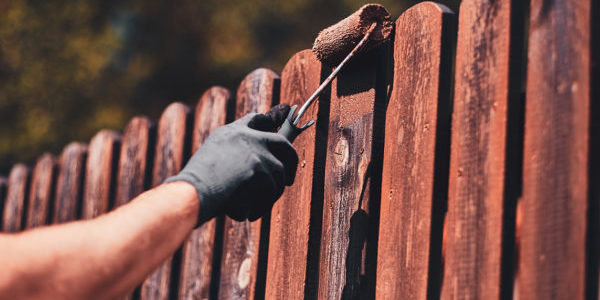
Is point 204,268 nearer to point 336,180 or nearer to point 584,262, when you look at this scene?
point 336,180

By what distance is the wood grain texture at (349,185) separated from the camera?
1688 mm

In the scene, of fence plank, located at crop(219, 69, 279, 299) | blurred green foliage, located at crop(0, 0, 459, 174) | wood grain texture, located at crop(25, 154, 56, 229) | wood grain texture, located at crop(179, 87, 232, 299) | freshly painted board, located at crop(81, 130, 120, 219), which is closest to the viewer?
fence plank, located at crop(219, 69, 279, 299)

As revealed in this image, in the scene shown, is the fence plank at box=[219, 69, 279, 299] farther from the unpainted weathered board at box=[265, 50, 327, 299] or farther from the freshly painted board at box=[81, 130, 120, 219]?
the freshly painted board at box=[81, 130, 120, 219]

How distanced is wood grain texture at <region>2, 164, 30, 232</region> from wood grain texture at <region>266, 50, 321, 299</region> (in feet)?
7.97

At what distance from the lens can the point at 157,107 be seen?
32.9 ft

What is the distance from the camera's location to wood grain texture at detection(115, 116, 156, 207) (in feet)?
9.27

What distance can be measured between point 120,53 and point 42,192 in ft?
22.0

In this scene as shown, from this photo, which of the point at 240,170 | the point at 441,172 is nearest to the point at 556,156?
the point at 441,172

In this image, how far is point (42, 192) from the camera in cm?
366

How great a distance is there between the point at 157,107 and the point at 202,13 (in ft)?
5.59

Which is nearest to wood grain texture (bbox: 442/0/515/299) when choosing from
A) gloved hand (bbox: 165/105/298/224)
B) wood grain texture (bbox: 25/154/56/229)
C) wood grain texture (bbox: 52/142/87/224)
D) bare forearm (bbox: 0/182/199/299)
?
gloved hand (bbox: 165/105/298/224)

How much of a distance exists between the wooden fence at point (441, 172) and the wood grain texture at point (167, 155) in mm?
314

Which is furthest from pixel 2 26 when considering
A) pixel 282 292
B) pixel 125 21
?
pixel 282 292

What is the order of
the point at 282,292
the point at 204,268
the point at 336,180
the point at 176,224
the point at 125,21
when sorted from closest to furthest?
1. the point at 176,224
2. the point at 336,180
3. the point at 282,292
4. the point at 204,268
5. the point at 125,21
